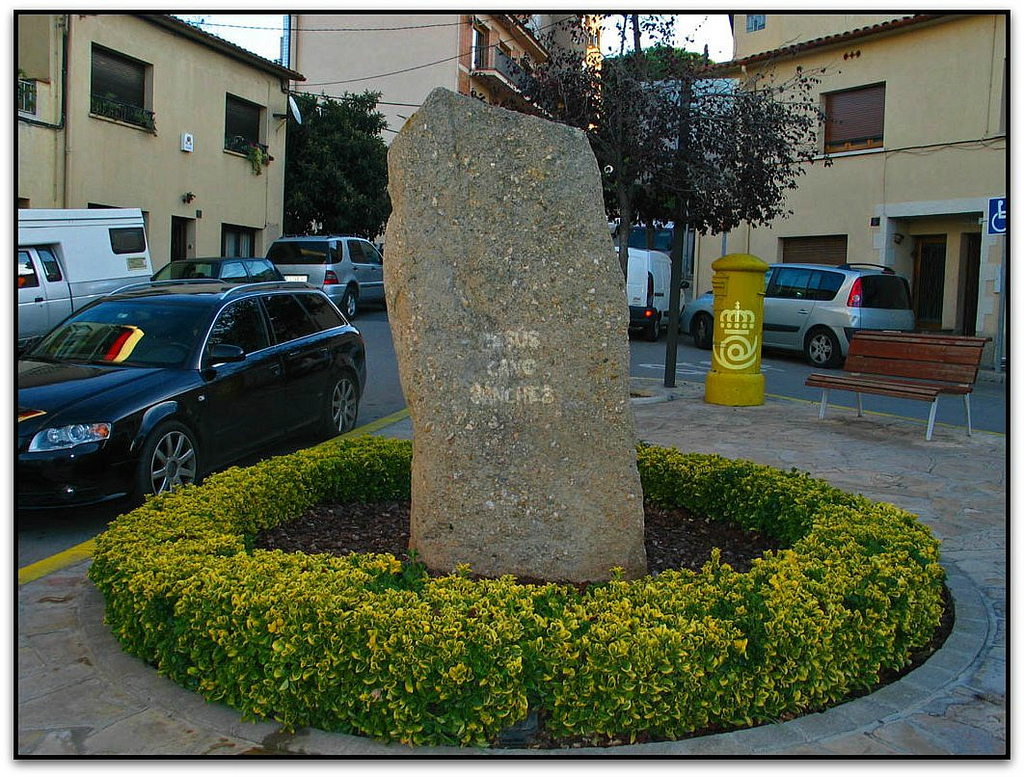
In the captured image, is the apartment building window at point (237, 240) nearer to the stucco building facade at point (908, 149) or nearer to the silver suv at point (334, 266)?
the silver suv at point (334, 266)

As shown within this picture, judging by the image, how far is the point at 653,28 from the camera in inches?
446

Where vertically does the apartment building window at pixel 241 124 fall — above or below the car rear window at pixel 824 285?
above

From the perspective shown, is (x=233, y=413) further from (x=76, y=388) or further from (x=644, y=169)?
(x=644, y=169)

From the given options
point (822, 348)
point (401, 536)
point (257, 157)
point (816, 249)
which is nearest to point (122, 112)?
point (257, 157)

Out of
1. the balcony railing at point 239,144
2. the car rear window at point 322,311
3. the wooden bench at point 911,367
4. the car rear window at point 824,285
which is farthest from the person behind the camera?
the balcony railing at point 239,144

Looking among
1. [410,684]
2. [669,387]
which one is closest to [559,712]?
[410,684]

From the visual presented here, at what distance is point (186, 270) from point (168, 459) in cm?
1214

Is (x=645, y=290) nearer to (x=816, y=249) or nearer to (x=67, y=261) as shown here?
(x=816, y=249)

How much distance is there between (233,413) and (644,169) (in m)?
6.25

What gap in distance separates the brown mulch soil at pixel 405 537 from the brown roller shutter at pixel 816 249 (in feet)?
56.4

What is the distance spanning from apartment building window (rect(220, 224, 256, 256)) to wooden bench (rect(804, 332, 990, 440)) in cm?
1666

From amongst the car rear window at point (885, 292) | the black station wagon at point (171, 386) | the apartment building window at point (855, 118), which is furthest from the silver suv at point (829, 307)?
the black station wagon at point (171, 386)

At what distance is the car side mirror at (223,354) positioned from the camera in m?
6.61

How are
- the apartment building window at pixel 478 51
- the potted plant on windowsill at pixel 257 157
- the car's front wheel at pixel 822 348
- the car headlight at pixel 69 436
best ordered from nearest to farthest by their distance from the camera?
the car headlight at pixel 69 436
the car's front wheel at pixel 822 348
the potted plant on windowsill at pixel 257 157
the apartment building window at pixel 478 51
